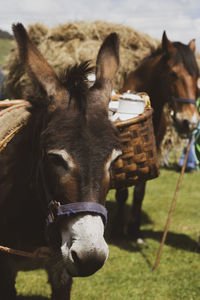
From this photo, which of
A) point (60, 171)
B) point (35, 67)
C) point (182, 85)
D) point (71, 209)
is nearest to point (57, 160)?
point (60, 171)

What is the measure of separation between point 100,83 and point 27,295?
8.74 feet

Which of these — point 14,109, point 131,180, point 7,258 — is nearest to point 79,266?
point 7,258

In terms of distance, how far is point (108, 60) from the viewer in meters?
2.38

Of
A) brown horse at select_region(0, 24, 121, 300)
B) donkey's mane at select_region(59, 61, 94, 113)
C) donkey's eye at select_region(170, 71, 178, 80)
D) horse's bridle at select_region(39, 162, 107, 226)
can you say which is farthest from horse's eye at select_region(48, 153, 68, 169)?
donkey's eye at select_region(170, 71, 178, 80)

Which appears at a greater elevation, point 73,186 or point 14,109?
point 14,109

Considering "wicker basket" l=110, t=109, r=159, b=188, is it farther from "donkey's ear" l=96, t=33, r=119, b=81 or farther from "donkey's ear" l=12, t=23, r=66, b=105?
"donkey's ear" l=12, t=23, r=66, b=105

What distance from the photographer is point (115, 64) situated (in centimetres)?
240

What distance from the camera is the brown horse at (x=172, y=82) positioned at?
4348 mm

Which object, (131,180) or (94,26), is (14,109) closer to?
(131,180)

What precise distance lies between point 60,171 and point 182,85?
3083 mm

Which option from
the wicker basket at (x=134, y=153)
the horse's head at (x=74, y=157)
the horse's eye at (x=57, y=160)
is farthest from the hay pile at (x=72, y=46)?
the horse's eye at (x=57, y=160)

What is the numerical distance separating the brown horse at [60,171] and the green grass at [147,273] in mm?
1238

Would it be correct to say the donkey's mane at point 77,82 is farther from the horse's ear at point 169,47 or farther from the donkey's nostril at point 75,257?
the horse's ear at point 169,47

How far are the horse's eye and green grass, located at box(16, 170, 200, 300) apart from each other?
237 cm
